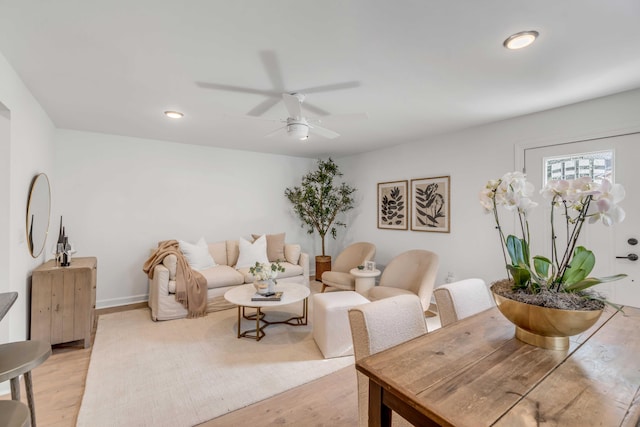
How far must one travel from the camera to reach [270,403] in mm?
2021

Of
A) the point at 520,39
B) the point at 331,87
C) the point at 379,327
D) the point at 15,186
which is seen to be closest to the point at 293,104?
the point at 331,87

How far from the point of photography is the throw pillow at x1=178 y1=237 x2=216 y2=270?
3.98 metres

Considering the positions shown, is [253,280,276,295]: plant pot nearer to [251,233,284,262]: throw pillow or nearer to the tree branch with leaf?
[251,233,284,262]: throw pillow

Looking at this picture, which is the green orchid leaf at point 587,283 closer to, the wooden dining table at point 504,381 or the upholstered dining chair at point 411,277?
the wooden dining table at point 504,381

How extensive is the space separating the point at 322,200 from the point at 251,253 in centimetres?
166

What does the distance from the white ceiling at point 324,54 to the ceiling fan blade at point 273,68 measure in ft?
0.05

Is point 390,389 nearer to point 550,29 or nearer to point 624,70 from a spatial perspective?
point 550,29

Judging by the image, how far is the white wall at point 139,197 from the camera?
12.5 feet

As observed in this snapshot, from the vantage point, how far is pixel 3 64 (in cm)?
195

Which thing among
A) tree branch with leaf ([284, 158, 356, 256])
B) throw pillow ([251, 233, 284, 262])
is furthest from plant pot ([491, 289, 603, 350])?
tree branch with leaf ([284, 158, 356, 256])

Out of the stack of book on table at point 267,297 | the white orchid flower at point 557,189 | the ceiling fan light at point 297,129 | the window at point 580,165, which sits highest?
the ceiling fan light at point 297,129

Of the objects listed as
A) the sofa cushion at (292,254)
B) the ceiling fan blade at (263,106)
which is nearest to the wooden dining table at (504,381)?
the ceiling fan blade at (263,106)

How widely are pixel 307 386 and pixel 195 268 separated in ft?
8.04

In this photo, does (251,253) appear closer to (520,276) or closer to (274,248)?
(274,248)
